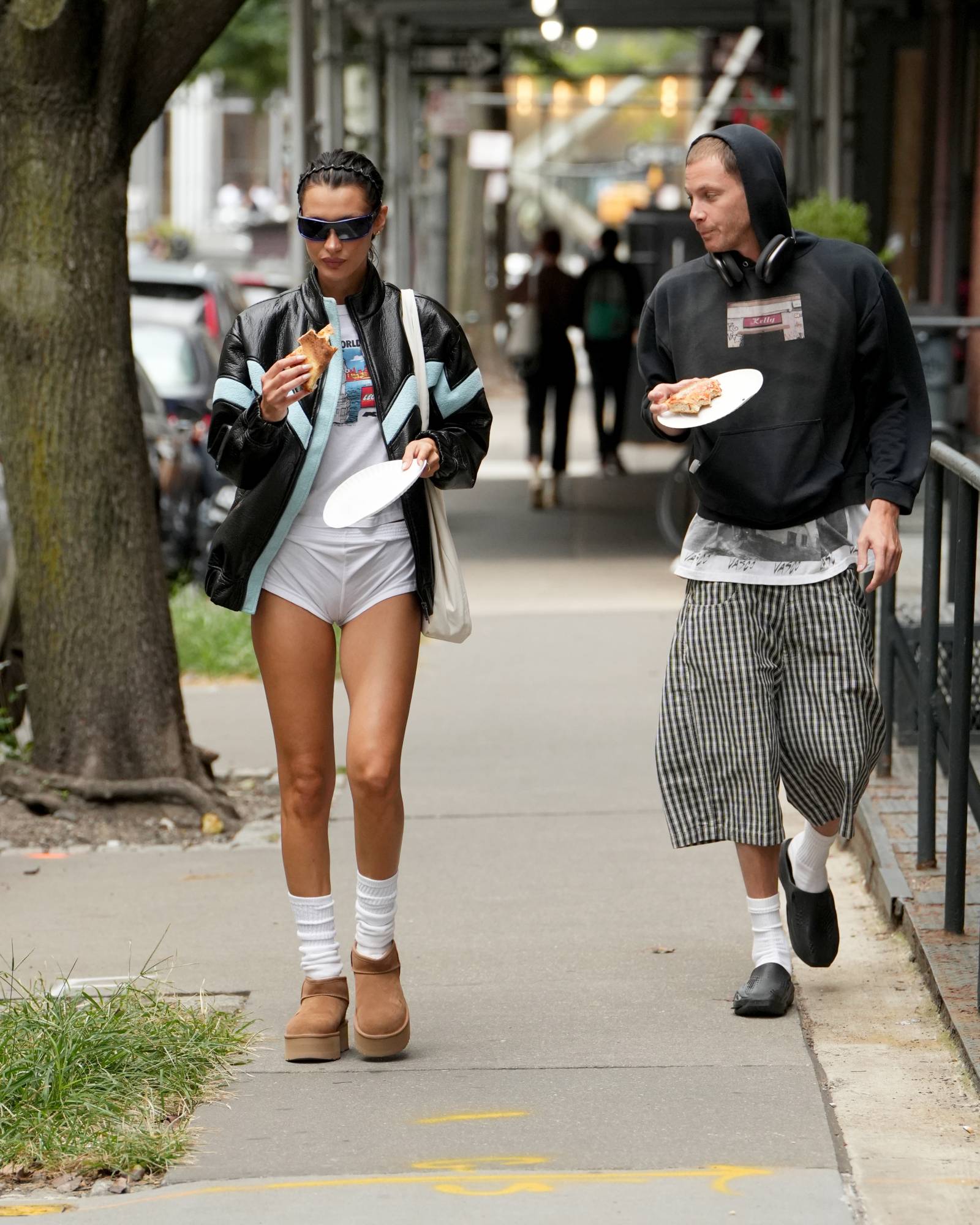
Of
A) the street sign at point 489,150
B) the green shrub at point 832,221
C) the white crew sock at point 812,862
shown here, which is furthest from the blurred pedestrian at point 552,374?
the street sign at point 489,150

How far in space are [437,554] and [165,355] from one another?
9502 mm

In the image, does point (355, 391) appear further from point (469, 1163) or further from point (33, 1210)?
point (33, 1210)

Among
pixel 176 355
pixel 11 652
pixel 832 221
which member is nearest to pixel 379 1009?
pixel 11 652

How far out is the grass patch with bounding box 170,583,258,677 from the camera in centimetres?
938

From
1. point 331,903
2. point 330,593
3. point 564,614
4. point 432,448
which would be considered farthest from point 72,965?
point 564,614

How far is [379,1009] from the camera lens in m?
4.28

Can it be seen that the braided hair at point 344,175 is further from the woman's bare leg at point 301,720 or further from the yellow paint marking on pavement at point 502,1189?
the yellow paint marking on pavement at point 502,1189

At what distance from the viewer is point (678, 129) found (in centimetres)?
7731

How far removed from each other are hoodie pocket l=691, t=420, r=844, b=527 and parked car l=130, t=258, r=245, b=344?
401 inches

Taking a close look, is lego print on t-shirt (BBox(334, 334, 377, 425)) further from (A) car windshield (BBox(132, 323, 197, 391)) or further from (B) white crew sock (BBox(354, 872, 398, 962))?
(A) car windshield (BBox(132, 323, 197, 391))

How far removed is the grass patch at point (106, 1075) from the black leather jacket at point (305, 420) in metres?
0.91

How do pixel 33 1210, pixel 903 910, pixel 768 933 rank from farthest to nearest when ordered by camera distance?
pixel 903 910 < pixel 768 933 < pixel 33 1210

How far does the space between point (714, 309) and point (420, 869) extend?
226 cm

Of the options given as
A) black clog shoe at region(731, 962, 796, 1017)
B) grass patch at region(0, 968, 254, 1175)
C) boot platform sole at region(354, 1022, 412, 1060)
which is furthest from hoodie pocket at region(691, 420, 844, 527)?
grass patch at region(0, 968, 254, 1175)
